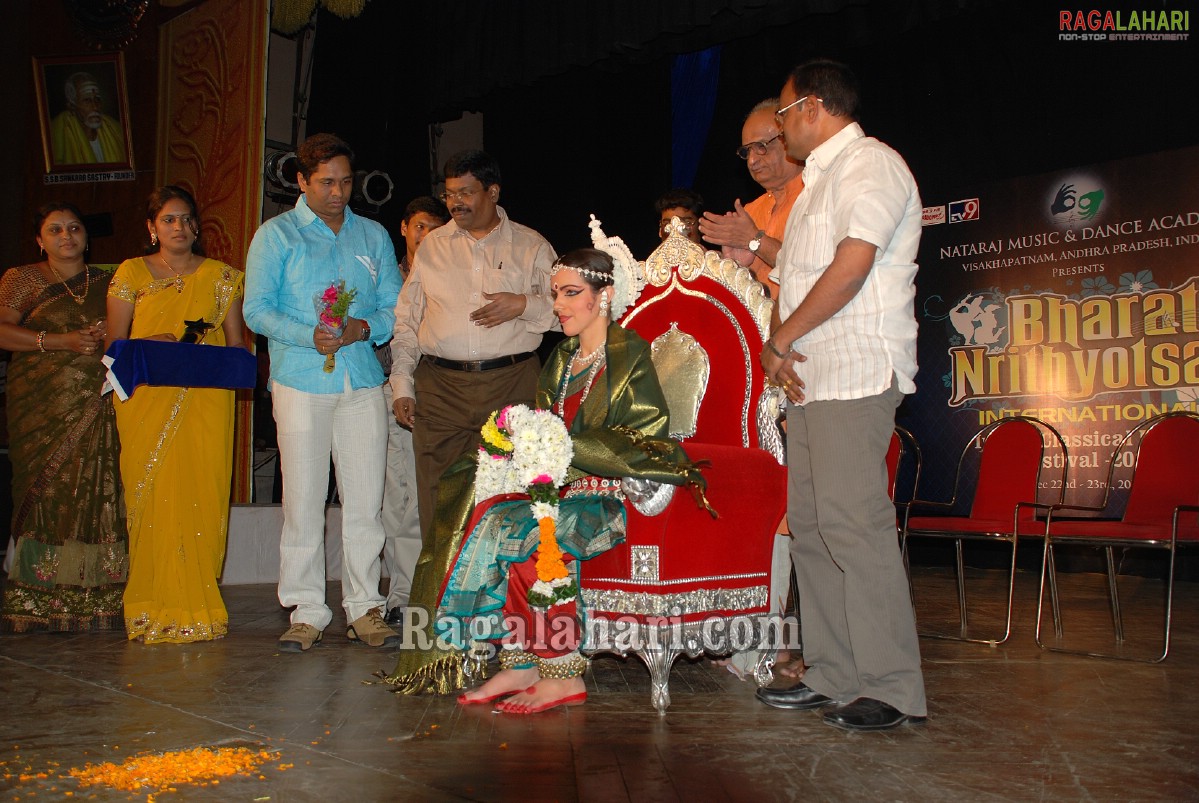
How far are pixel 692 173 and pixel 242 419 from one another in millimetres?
3857

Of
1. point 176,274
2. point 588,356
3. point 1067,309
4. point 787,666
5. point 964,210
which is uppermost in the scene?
point 964,210

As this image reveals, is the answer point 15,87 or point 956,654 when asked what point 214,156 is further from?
point 956,654

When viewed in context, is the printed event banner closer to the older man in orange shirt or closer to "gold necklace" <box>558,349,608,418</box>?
the older man in orange shirt

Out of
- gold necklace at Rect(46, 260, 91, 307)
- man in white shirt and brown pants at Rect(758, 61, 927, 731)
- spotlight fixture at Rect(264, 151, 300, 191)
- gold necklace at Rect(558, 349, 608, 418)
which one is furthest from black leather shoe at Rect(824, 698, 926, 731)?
spotlight fixture at Rect(264, 151, 300, 191)

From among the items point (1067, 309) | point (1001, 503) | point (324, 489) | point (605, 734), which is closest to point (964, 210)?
point (1067, 309)

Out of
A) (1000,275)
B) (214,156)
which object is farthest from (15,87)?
(1000,275)

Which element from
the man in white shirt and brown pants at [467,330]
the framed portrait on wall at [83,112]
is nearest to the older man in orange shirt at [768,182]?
the man in white shirt and brown pants at [467,330]

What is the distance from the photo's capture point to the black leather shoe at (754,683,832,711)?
299 centimetres

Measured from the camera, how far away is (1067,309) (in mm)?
6570

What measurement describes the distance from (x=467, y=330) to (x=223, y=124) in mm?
4185

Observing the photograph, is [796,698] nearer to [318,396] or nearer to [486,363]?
[486,363]

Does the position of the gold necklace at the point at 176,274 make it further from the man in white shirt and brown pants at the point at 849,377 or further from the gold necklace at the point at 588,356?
the man in white shirt and brown pants at the point at 849,377

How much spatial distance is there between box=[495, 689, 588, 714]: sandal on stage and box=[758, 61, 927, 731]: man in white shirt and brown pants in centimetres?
56

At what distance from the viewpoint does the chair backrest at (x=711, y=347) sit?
3422 millimetres
